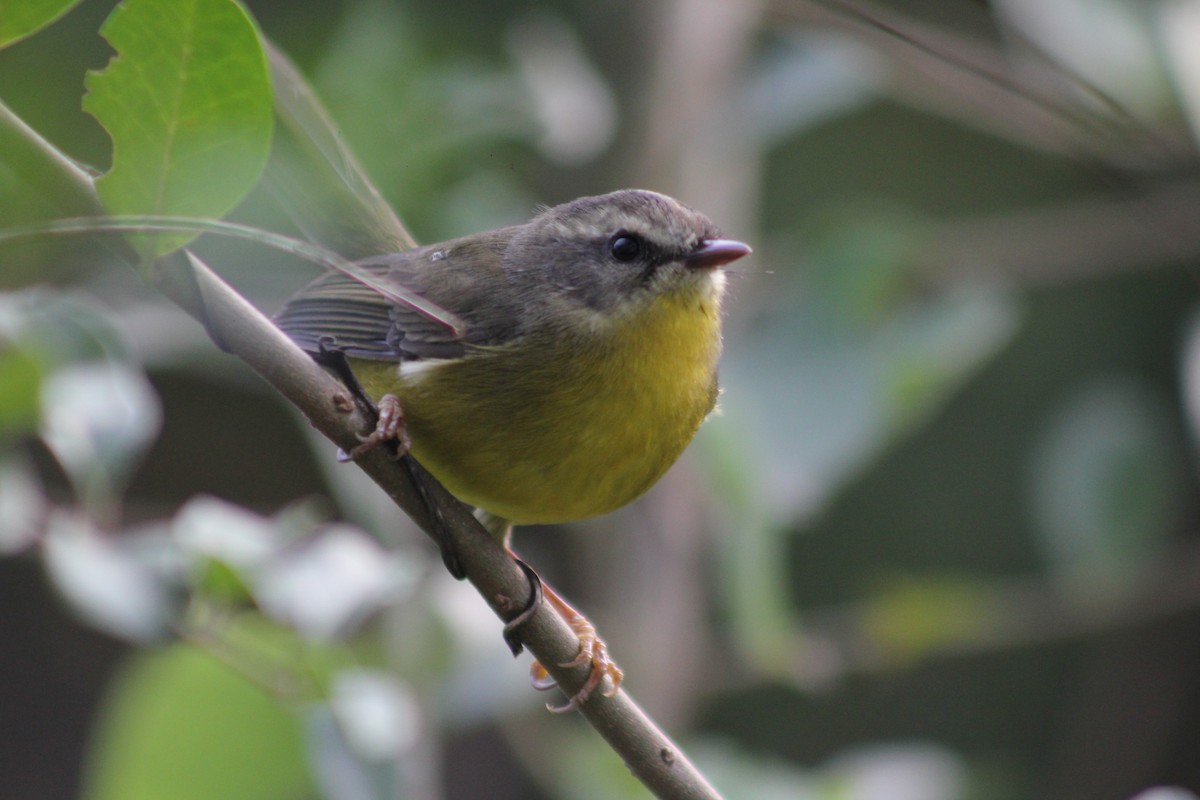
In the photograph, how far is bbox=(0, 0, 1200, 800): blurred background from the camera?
252cm

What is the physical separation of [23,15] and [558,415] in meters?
1.40

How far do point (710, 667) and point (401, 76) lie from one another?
2356 millimetres

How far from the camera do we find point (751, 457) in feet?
10.8

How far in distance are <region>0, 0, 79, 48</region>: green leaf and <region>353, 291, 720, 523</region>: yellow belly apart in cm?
131

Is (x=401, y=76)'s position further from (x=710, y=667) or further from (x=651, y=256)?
(x=710, y=667)

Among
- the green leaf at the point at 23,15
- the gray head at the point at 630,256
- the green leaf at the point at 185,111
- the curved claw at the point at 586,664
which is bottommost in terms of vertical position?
the curved claw at the point at 586,664

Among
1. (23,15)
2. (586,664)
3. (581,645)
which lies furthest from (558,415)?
(23,15)

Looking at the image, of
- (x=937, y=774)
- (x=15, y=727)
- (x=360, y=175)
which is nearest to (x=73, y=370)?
(x=360, y=175)

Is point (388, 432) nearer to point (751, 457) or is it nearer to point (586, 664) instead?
point (586, 664)

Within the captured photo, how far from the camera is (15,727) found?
209 inches

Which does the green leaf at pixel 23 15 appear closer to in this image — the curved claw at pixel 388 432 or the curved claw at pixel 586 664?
the curved claw at pixel 388 432

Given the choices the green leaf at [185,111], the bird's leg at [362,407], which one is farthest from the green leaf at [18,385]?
the green leaf at [185,111]

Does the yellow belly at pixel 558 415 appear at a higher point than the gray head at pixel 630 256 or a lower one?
lower

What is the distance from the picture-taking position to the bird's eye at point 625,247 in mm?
2734
